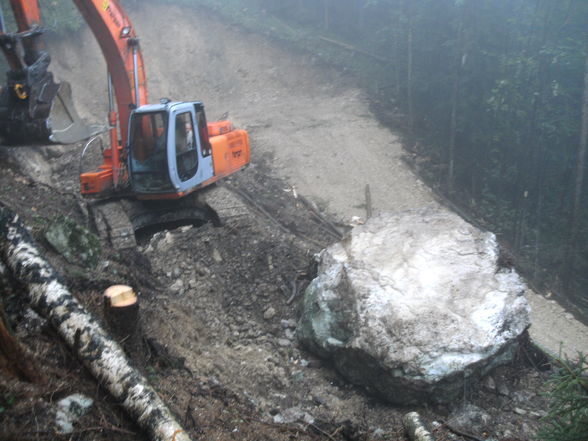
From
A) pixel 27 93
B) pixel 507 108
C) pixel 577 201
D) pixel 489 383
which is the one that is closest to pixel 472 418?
pixel 489 383

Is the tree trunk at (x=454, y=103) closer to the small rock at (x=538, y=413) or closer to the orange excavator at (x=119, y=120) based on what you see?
the orange excavator at (x=119, y=120)

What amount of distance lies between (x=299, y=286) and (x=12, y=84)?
4788mm

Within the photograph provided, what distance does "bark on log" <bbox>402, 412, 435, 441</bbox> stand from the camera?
4219 mm

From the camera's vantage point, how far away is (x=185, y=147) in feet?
26.0

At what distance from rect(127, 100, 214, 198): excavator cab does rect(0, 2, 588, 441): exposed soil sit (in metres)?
0.80

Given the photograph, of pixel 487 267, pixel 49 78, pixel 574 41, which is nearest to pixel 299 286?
pixel 487 267

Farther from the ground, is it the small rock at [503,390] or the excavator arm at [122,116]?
the excavator arm at [122,116]

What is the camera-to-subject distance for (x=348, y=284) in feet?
18.0

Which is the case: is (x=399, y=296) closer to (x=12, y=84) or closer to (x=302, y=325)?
(x=302, y=325)

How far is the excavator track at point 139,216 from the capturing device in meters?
7.41

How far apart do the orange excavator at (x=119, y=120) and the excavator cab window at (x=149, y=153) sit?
0.01 m

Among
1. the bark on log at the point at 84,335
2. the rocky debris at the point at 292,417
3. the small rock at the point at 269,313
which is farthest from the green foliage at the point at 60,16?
the rocky debris at the point at 292,417

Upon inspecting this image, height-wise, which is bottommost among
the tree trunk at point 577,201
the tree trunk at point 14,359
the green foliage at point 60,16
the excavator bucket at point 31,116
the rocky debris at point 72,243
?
the tree trunk at point 577,201

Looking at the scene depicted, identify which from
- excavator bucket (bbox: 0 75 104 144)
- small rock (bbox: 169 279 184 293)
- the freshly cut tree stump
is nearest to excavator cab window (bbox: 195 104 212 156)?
excavator bucket (bbox: 0 75 104 144)
